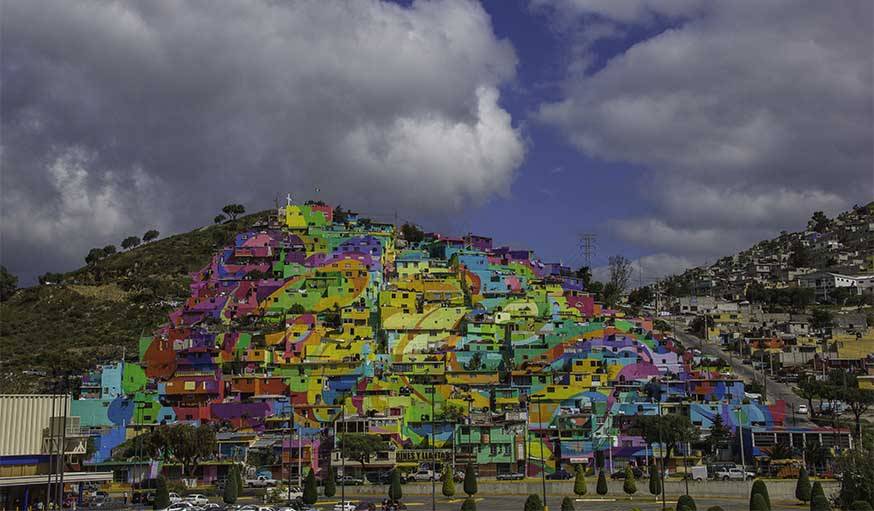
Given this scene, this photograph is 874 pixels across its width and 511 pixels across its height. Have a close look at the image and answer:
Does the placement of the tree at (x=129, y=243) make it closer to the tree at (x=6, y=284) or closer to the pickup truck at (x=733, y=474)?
the tree at (x=6, y=284)

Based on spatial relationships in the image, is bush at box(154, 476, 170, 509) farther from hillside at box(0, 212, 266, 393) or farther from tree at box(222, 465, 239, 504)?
hillside at box(0, 212, 266, 393)

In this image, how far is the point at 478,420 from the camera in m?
81.4

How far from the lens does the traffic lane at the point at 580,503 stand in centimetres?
5766

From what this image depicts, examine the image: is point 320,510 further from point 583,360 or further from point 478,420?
point 583,360

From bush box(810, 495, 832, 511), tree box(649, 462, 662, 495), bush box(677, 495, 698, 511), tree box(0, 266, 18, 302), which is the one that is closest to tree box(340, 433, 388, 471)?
tree box(649, 462, 662, 495)

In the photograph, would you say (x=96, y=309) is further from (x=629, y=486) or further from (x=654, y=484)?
(x=654, y=484)

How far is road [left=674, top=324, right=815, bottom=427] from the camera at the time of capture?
3620 inches

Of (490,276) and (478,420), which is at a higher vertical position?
(490,276)

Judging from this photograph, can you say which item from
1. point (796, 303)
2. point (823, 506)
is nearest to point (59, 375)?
point (823, 506)

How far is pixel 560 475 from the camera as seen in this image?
76125 millimetres

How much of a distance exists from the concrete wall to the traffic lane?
2.08 ft

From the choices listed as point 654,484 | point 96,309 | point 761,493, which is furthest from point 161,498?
point 96,309

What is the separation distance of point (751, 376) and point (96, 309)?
8907cm

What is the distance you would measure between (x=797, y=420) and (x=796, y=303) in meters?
69.0
